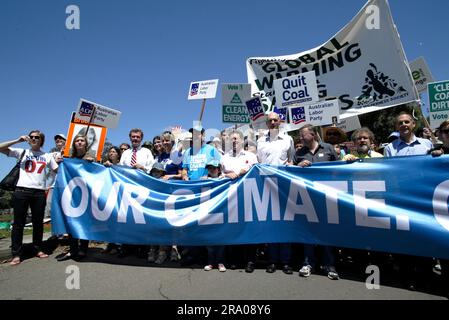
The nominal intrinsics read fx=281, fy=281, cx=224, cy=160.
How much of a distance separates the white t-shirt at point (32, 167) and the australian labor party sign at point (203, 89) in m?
3.19

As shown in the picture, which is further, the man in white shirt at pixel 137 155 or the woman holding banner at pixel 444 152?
the man in white shirt at pixel 137 155

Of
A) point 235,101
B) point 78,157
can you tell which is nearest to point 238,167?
point 78,157

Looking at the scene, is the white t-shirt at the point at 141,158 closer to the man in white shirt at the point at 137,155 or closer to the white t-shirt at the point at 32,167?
the man in white shirt at the point at 137,155

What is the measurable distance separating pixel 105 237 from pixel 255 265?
2.41 m

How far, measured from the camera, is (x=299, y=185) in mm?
3883

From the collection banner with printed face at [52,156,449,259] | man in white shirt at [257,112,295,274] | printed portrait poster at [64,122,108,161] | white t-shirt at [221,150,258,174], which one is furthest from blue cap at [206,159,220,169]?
printed portrait poster at [64,122,108,161]

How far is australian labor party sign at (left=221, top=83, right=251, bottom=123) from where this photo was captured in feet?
25.8

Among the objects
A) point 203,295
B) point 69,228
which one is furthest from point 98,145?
point 203,295

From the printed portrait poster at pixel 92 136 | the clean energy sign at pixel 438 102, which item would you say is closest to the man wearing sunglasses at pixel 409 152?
the clean energy sign at pixel 438 102

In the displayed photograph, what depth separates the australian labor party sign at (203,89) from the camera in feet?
20.6

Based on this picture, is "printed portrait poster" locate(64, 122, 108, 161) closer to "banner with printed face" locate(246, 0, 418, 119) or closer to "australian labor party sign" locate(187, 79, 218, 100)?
"australian labor party sign" locate(187, 79, 218, 100)

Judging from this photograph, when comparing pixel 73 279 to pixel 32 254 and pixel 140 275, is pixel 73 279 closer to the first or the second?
pixel 140 275

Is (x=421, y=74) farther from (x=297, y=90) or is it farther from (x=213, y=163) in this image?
(x=213, y=163)

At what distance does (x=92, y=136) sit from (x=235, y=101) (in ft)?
13.0
